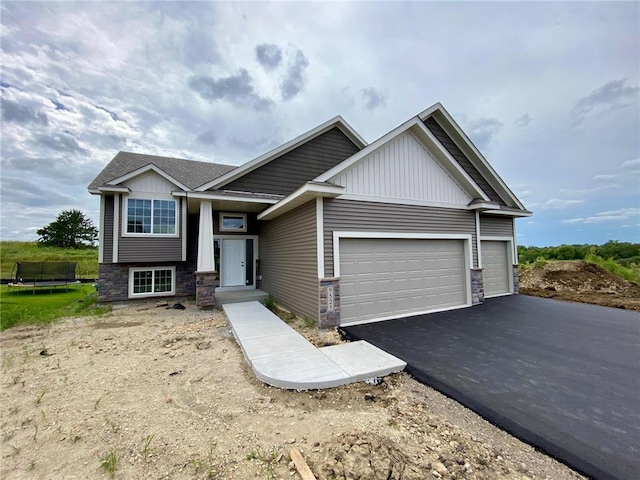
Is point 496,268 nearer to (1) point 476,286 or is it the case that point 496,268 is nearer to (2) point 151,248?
(1) point 476,286

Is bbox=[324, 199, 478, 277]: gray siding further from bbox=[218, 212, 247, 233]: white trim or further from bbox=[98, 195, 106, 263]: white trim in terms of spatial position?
bbox=[98, 195, 106, 263]: white trim

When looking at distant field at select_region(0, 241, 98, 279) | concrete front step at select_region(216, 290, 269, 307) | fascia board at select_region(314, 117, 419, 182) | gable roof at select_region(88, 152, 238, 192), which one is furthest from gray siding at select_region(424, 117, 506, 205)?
distant field at select_region(0, 241, 98, 279)

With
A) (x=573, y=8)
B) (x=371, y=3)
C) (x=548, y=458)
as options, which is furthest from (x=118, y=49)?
(x=573, y=8)

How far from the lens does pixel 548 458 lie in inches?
86.2

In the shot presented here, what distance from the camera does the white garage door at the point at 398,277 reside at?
629 cm

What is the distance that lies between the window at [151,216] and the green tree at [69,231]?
3111 cm

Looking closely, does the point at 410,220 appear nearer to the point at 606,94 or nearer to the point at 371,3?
the point at 371,3

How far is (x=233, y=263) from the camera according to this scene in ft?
34.4

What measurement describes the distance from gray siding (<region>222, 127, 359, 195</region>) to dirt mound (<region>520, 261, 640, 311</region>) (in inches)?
367

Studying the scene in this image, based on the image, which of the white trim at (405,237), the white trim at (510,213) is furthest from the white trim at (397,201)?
the white trim at (510,213)

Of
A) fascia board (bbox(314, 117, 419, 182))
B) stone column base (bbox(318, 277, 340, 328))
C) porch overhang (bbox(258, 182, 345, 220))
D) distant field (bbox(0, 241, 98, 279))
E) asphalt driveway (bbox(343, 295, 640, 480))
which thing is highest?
fascia board (bbox(314, 117, 419, 182))

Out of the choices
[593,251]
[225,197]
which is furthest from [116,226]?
[593,251]

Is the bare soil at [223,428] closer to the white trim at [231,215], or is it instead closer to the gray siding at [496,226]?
the white trim at [231,215]

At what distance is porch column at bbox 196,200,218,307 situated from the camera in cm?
805
